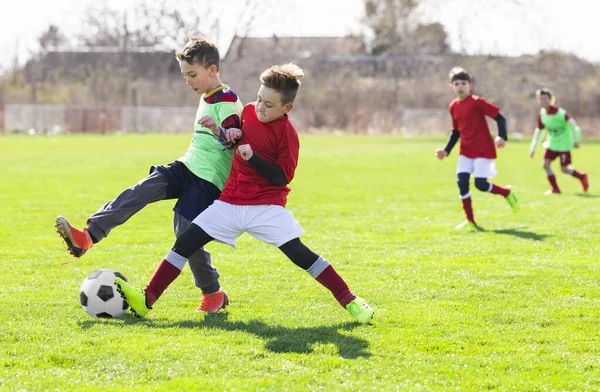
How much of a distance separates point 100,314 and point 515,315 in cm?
262

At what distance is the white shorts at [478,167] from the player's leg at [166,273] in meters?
5.57

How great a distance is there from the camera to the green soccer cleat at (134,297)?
16.9 ft

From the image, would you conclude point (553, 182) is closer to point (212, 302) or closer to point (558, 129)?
point (558, 129)

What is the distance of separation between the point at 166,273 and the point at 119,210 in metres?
0.52

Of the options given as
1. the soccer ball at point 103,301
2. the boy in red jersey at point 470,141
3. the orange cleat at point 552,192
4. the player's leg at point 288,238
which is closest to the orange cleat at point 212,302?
the soccer ball at point 103,301

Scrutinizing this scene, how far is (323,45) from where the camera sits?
6738 cm

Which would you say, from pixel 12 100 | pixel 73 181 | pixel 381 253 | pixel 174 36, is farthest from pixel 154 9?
pixel 381 253

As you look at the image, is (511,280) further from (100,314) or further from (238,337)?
(100,314)

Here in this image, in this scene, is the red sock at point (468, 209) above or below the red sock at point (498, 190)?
below

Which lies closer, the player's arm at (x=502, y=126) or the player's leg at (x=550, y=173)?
the player's arm at (x=502, y=126)

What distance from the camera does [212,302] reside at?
5484 millimetres

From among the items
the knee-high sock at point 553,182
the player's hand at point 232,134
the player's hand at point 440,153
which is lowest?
the knee-high sock at point 553,182

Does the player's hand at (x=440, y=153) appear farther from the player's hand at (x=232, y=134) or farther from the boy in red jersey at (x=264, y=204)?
the player's hand at (x=232, y=134)

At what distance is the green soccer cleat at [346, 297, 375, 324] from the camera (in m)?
5.07
